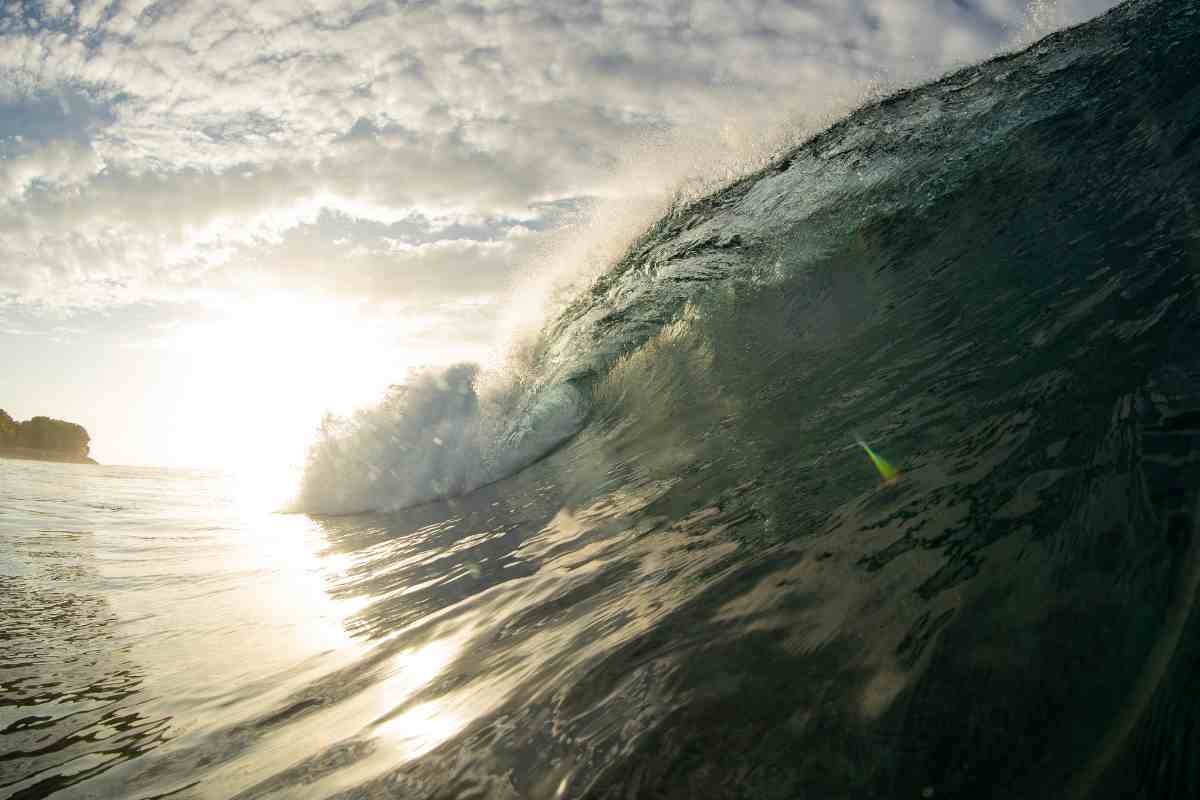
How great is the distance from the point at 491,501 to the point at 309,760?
4.20 m

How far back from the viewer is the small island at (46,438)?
45.8 m

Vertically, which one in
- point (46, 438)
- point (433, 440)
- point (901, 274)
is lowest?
point (901, 274)

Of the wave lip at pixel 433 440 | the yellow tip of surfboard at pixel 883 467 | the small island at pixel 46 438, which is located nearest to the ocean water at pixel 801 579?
the yellow tip of surfboard at pixel 883 467

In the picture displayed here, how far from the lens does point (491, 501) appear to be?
5.75 metres

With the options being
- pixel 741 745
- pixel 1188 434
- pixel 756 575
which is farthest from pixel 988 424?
pixel 741 745

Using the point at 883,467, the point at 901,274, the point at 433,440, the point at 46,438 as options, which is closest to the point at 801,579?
the point at 883,467

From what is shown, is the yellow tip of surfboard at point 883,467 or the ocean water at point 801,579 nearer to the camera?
the ocean water at point 801,579

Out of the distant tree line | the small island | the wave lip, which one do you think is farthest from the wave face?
the distant tree line

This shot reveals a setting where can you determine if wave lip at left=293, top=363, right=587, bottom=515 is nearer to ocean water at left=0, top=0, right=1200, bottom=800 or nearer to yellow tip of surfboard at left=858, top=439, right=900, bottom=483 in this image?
ocean water at left=0, top=0, right=1200, bottom=800

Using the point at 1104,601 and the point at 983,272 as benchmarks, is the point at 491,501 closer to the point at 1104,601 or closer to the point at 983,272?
the point at 983,272

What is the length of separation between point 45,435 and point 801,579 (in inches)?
2598

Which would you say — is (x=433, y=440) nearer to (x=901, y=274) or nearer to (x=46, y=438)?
(x=901, y=274)

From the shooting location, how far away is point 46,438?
4884 centimetres

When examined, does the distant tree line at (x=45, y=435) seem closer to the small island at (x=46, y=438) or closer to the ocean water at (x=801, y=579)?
the small island at (x=46, y=438)
